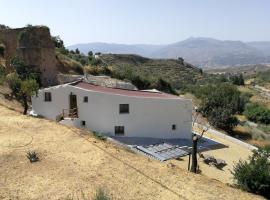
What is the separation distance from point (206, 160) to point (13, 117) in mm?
9691

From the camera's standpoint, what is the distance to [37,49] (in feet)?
104

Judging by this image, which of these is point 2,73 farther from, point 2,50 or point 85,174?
point 85,174

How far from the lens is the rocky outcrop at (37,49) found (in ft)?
104

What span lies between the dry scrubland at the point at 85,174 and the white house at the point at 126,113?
23.2ft

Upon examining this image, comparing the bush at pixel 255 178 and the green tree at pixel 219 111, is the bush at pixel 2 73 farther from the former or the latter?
the bush at pixel 255 178

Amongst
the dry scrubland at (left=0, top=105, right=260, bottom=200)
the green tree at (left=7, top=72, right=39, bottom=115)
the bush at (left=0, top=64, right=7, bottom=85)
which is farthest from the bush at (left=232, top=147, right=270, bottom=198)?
the bush at (left=0, top=64, right=7, bottom=85)

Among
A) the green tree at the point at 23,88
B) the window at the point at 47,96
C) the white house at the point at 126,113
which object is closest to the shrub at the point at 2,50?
the green tree at the point at 23,88

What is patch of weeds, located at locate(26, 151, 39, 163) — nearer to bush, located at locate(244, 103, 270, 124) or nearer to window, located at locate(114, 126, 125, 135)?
window, located at locate(114, 126, 125, 135)

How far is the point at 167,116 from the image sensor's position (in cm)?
2366

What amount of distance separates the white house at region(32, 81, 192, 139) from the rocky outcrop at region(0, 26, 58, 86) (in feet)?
28.4

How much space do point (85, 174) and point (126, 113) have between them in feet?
35.1

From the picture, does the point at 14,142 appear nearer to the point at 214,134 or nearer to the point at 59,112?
the point at 59,112

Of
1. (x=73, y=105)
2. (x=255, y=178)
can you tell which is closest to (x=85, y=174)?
(x=255, y=178)

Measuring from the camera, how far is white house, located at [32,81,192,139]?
22906 millimetres
